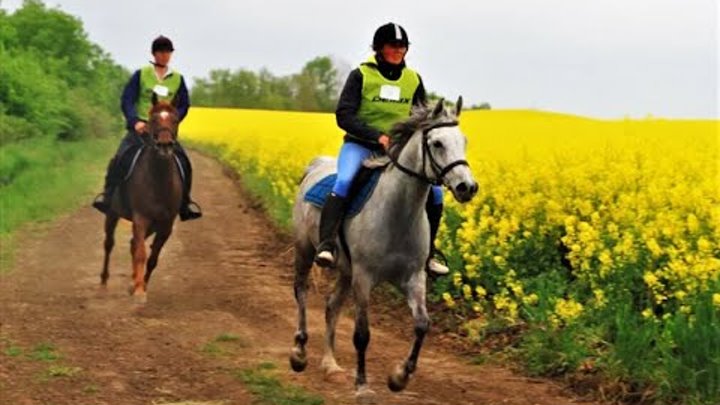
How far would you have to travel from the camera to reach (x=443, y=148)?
231 inches

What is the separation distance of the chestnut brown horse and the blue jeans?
3619mm

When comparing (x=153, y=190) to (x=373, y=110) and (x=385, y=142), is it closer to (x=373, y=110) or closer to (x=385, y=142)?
(x=373, y=110)

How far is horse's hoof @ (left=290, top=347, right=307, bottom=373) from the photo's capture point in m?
7.36

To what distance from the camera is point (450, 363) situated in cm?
796

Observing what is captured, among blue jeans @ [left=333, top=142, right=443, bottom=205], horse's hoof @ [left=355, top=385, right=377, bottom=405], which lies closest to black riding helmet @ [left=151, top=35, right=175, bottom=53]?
blue jeans @ [left=333, top=142, right=443, bottom=205]

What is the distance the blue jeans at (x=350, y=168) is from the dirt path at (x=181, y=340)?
56.3 inches

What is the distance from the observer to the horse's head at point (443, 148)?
560cm

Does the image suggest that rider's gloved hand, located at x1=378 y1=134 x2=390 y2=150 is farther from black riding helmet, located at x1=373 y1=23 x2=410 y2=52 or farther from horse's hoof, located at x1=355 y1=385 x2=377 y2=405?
horse's hoof, located at x1=355 y1=385 x2=377 y2=405

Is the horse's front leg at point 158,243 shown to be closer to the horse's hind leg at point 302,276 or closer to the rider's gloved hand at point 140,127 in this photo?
the rider's gloved hand at point 140,127

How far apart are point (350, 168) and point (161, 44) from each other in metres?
4.42

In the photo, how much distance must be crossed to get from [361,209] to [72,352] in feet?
9.82

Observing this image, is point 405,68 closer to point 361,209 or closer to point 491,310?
point 361,209

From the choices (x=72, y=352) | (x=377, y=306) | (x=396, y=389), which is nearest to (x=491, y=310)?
(x=377, y=306)

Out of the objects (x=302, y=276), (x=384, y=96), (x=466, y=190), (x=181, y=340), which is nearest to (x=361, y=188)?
(x=384, y=96)
